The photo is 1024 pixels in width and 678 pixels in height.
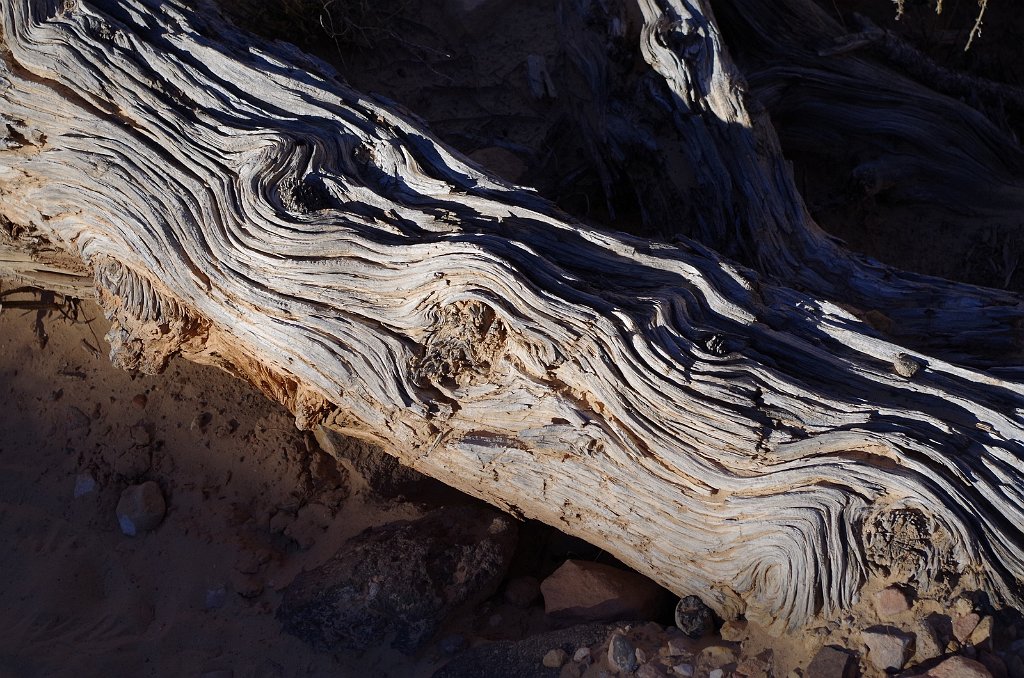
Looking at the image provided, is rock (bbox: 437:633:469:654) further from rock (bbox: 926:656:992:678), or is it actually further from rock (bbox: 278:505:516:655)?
rock (bbox: 926:656:992:678)

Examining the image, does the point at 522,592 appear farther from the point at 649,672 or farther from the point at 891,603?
the point at 891,603

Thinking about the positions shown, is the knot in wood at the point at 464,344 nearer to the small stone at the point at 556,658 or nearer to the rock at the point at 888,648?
the small stone at the point at 556,658

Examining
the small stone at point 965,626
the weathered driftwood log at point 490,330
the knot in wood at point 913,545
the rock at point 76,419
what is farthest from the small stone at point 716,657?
the rock at point 76,419

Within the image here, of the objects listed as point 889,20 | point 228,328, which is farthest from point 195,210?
point 889,20

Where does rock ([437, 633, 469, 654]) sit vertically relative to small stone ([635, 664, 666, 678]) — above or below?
below

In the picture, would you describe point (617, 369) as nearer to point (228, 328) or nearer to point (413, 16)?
point (228, 328)

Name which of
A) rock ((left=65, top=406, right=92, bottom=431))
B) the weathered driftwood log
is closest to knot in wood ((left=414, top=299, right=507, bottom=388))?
the weathered driftwood log
